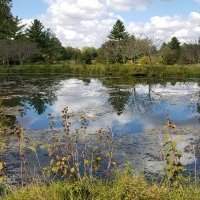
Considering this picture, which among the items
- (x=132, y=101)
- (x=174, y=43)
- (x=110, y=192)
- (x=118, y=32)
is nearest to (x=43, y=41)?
(x=118, y=32)

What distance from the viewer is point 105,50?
67938 millimetres

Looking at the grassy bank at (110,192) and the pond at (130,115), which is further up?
the grassy bank at (110,192)

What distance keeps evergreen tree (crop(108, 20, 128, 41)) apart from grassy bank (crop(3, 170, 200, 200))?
230 ft

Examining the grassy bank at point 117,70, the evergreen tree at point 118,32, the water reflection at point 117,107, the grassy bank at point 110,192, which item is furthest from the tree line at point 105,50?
the grassy bank at point 110,192

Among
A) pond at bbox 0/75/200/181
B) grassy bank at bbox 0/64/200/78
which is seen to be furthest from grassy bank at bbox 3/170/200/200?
grassy bank at bbox 0/64/200/78

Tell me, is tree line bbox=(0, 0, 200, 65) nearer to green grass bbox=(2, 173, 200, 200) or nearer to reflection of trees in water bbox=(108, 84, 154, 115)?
reflection of trees in water bbox=(108, 84, 154, 115)

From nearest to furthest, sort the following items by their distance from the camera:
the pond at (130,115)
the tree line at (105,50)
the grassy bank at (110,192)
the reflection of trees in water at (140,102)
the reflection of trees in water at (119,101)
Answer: the grassy bank at (110,192) < the pond at (130,115) < the reflection of trees in water at (119,101) < the reflection of trees in water at (140,102) < the tree line at (105,50)

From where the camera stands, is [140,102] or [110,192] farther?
[140,102]

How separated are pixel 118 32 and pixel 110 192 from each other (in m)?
70.4

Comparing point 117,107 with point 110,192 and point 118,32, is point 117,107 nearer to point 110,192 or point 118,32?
point 110,192

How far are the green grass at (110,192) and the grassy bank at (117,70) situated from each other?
45337 millimetres

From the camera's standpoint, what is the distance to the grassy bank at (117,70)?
51.4 metres

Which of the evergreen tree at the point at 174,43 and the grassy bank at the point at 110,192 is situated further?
the evergreen tree at the point at 174,43

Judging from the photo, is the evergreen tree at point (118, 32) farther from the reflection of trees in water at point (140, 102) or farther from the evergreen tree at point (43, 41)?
the reflection of trees in water at point (140, 102)
